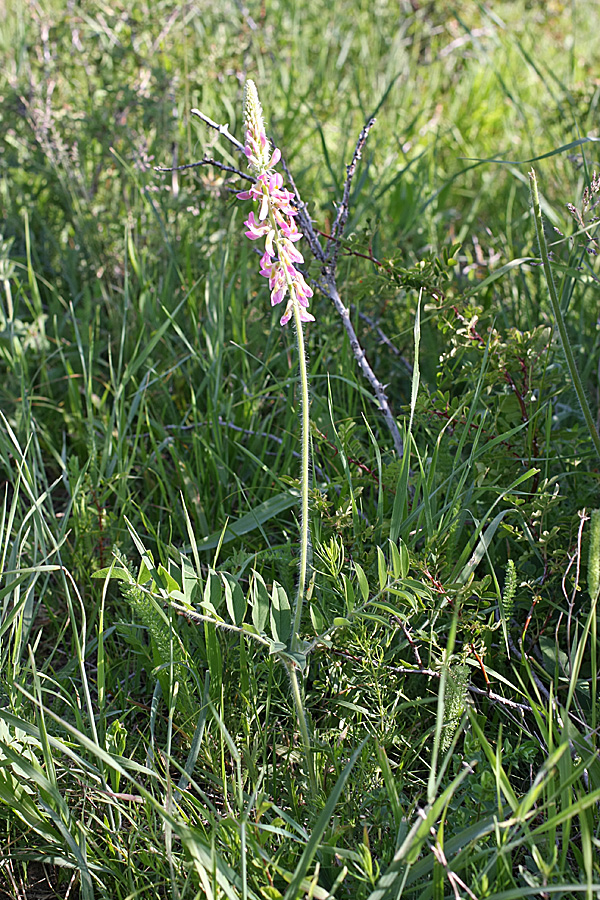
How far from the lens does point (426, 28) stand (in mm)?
4551

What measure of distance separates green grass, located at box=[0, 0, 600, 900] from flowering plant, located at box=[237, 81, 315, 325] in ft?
1.47

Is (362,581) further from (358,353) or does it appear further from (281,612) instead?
(358,353)

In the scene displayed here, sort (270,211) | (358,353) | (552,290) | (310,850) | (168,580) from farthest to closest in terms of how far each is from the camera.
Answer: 1. (358,353)
2. (552,290)
3. (168,580)
4. (270,211)
5. (310,850)

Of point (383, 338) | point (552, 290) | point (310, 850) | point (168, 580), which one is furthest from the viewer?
point (383, 338)

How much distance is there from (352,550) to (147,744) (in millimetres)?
596

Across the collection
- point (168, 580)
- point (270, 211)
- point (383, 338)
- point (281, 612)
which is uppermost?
point (270, 211)

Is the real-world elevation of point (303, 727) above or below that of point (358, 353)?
below

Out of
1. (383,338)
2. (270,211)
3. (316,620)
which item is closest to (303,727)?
(316,620)

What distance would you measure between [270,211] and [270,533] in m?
0.94

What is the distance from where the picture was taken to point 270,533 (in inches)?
74.0

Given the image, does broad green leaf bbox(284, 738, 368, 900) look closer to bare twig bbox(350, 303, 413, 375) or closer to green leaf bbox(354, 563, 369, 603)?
green leaf bbox(354, 563, 369, 603)

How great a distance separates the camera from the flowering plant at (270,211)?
1.14 metres

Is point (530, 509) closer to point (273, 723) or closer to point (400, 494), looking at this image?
point (400, 494)

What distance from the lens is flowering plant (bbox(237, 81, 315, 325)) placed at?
1137mm
